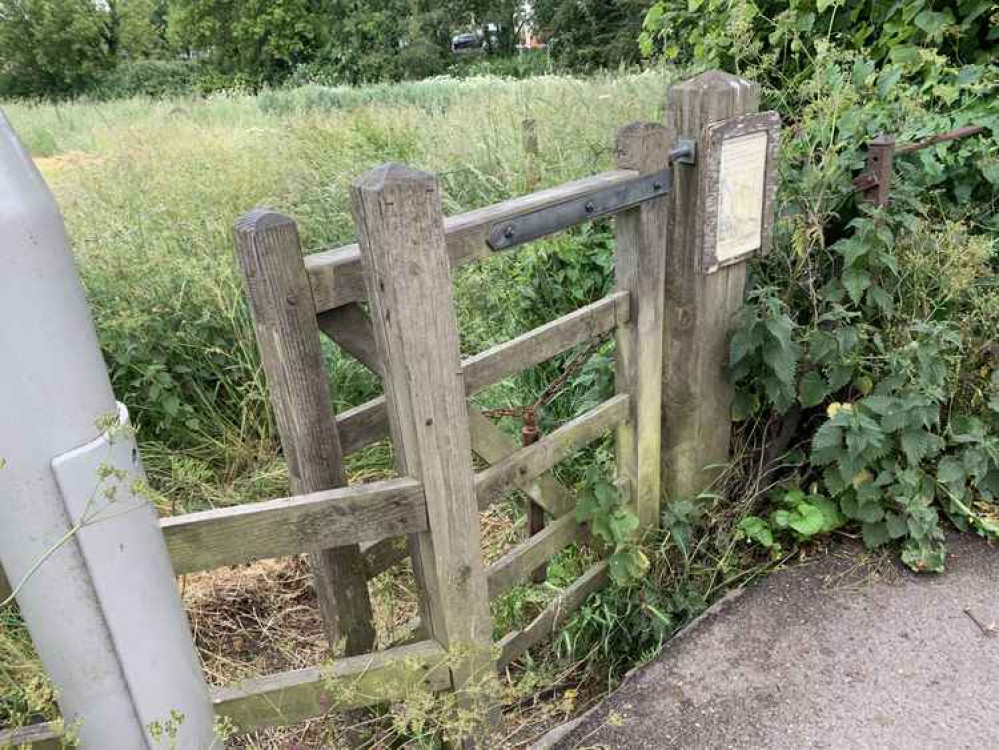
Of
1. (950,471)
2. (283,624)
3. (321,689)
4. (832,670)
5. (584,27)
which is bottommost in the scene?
(283,624)

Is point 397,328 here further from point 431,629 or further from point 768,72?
point 768,72

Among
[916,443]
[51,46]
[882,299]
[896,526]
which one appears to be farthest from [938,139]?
[51,46]

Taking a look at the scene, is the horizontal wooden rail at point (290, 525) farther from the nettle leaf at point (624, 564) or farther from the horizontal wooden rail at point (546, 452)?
the nettle leaf at point (624, 564)

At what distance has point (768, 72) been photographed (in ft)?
15.5

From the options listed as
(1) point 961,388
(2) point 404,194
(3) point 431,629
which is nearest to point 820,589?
(1) point 961,388

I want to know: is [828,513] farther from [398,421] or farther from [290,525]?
[290,525]

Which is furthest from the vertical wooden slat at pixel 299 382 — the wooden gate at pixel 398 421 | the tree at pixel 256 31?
the tree at pixel 256 31

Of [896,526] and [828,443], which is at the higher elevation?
[828,443]

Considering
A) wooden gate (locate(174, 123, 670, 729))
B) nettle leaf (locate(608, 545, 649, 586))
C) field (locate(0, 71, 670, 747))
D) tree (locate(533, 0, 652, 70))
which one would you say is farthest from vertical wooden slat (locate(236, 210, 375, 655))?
tree (locate(533, 0, 652, 70))

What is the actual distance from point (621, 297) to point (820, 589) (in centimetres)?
131

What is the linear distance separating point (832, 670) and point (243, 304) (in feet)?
A: 11.1

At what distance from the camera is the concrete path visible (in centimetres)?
218

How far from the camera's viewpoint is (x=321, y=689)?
1858 mm

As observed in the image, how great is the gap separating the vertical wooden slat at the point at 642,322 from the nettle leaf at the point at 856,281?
0.73m
